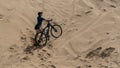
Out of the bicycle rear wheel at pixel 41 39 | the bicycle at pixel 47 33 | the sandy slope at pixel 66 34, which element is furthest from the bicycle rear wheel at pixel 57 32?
the bicycle rear wheel at pixel 41 39

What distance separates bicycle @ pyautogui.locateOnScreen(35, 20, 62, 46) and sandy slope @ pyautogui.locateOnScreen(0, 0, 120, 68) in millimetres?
278

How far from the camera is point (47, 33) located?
14391 millimetres

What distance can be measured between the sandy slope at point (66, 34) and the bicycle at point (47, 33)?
0.28m

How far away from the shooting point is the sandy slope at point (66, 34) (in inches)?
497

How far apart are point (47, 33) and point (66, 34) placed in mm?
1077

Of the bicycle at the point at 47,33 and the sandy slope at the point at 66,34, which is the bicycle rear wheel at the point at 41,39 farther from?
the sandy slope at the point at 66,34

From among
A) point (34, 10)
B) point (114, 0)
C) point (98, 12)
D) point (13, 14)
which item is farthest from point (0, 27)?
point (114, 0)

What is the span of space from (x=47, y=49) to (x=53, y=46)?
1.17 ft

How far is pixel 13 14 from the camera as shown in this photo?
1672 centimetres

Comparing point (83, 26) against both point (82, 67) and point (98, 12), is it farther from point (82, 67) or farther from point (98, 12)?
point (82, 67)

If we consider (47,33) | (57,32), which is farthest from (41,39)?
(57,32)

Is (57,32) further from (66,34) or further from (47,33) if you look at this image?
(47,33)

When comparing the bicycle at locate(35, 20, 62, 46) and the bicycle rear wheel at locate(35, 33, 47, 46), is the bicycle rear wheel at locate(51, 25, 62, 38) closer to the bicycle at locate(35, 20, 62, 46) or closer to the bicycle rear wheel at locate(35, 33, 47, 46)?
the bicycle at locate(35, 20, 62, 46)

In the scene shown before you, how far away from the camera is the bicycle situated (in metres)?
14.3
